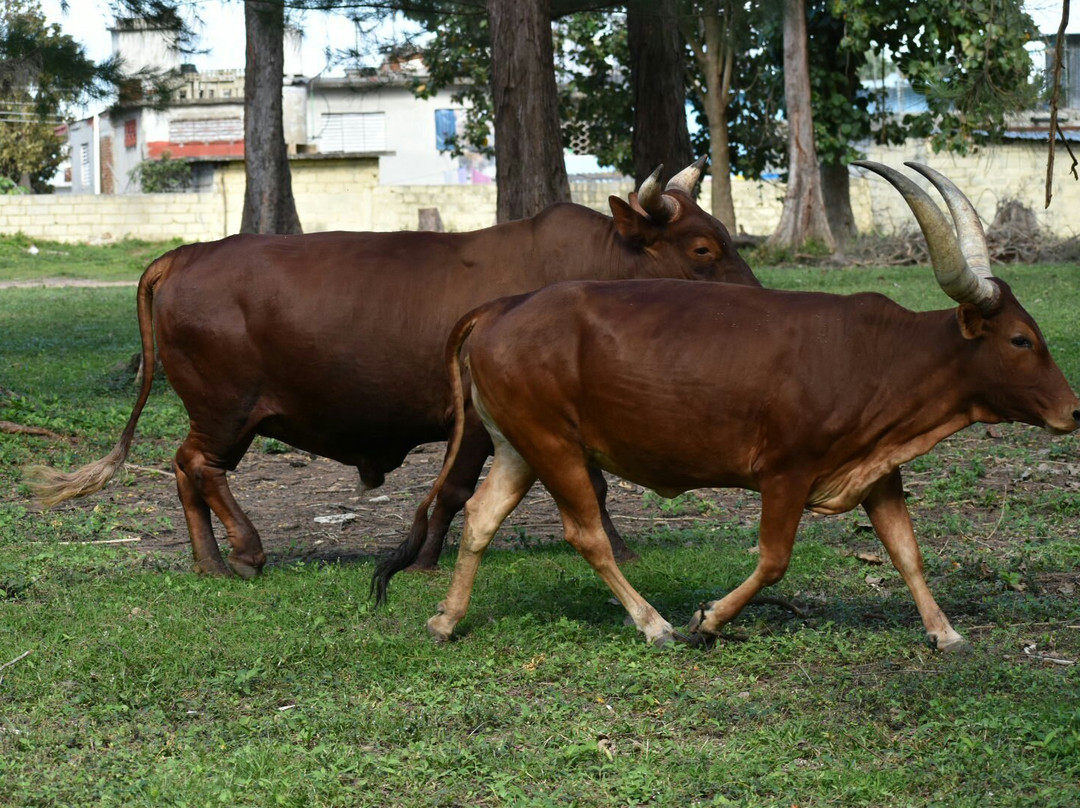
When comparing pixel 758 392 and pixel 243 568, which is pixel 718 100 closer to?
pixel 243 568

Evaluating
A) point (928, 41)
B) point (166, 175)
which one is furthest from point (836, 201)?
point (166, 175)

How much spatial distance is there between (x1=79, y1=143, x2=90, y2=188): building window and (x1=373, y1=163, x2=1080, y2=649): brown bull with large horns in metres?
50.5

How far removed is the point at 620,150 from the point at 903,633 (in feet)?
75.0

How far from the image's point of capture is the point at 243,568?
20.1 ft

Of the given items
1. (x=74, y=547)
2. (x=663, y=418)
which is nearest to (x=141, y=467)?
(x=74, y=547)

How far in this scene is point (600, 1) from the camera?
11641mm

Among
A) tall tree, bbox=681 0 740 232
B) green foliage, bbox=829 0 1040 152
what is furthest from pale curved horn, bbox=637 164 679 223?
tall tree, bbox=681 0 740 232

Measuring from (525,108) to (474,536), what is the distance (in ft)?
17.4

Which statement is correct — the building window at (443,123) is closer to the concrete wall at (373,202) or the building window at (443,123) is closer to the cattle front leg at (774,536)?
the concrete wall at (373,202)

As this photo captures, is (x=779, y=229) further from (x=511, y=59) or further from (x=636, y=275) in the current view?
(x=636, y=275)

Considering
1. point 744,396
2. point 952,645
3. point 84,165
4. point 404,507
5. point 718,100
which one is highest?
point 84,165

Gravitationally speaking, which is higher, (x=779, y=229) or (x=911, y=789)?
(x=779, y=229)

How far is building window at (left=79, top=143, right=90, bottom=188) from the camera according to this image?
171 ft

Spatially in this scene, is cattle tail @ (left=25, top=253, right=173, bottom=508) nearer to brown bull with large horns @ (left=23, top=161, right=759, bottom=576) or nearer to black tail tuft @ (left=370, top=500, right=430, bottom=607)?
brown bull with large horns @ (left=23, top=161, right=759, bottom=576)
